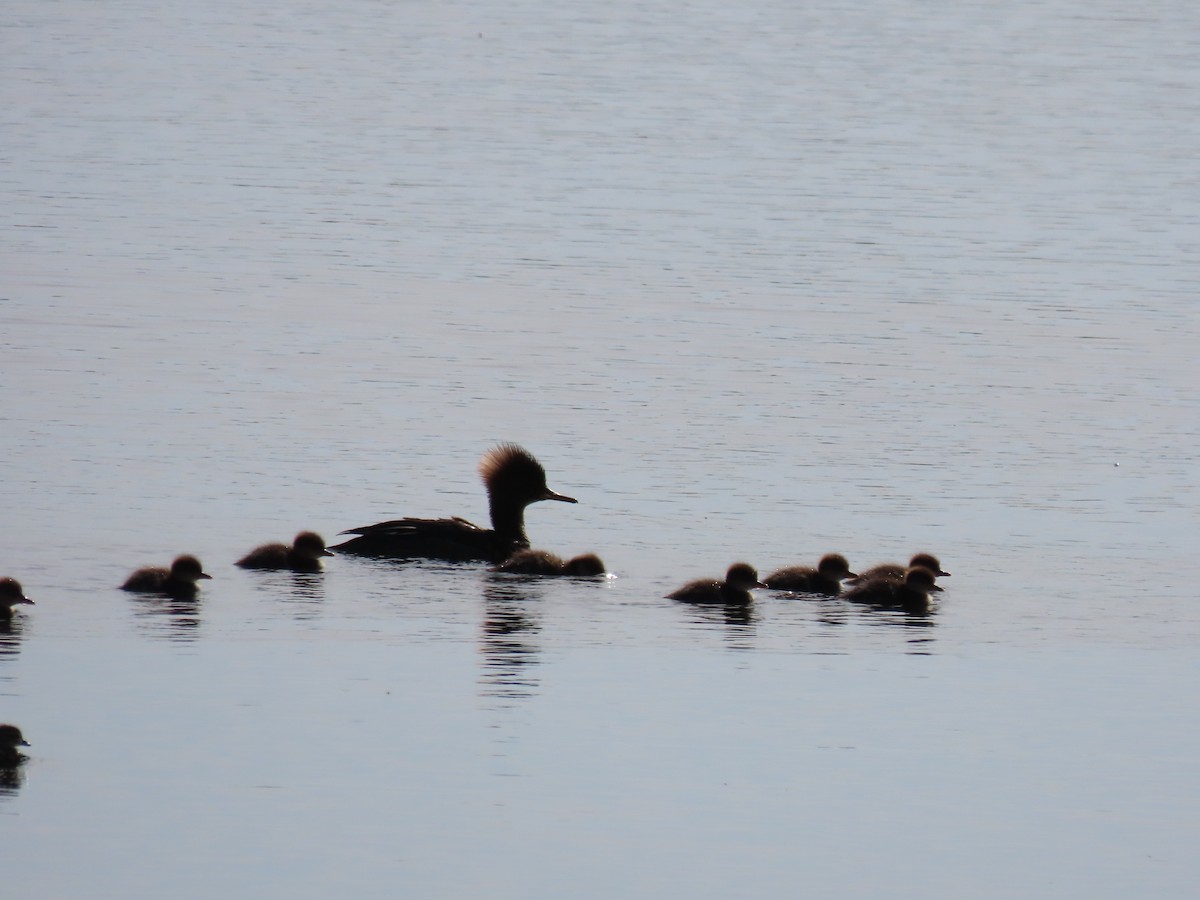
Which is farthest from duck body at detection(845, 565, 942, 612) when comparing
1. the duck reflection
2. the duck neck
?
the duck neck

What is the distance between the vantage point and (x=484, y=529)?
51.1ft

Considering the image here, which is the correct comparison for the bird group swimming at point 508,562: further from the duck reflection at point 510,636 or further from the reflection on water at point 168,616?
the duck reflection at point 510,636

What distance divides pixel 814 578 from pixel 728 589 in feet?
2.10

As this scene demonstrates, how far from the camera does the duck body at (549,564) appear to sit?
1456 centimetres

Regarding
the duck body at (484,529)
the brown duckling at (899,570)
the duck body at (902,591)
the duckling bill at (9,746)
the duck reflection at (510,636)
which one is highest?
the duck body at (484,529)

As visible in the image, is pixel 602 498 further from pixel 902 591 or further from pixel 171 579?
pixel 171 579

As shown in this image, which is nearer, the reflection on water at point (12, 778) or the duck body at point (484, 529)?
the reflection on water at point (12, 778)

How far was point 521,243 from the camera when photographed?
28422mm

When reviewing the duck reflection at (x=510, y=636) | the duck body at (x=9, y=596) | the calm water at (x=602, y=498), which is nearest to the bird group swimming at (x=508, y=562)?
the duck body at (x=9, y=596)

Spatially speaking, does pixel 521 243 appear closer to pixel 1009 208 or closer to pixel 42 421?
pixel 1009 208

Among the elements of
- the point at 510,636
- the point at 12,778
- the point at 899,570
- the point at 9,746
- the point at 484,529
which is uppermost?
the point at 484,529

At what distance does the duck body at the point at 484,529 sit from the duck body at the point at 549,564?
10.2 inches

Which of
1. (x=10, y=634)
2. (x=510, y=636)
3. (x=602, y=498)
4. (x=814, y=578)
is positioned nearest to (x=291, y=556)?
(x=510, y=636)

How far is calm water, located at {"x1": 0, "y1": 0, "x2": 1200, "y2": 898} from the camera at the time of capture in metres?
10.1
